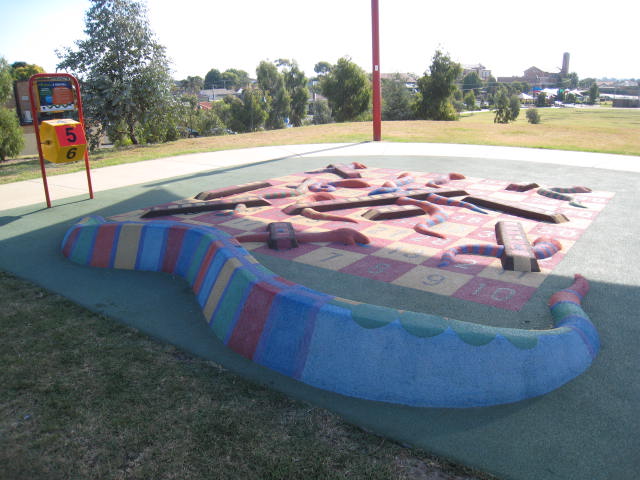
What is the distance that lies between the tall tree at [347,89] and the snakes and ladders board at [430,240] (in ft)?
96.3

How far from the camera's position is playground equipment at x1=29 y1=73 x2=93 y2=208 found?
6871 millimetres

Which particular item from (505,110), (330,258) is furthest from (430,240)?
(505,110)

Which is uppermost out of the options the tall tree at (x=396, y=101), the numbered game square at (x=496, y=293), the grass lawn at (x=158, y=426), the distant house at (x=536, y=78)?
the distant house at (x=536, y=78)

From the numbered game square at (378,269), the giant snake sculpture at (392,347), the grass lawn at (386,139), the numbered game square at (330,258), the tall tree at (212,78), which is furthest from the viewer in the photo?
the tall tree at (212,78)

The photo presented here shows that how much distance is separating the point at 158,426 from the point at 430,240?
3715mm

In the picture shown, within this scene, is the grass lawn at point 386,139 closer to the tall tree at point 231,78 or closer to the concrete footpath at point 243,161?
the concrete footpath at point 243,161

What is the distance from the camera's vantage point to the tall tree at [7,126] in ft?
50.2

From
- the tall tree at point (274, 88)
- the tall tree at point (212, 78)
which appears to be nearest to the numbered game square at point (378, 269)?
the tall tree at point (274, 88)

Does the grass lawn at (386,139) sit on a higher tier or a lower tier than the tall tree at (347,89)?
lower

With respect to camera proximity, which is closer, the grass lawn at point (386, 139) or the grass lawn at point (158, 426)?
the grass lawn at point (158, 426)

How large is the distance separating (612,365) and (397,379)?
1.40 m

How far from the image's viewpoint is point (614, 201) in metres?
7.02

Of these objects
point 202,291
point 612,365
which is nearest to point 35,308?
point 202,291

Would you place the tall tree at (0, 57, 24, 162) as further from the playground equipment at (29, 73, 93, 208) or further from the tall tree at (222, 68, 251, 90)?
the tall tree at (222, 68, 251, 90)
